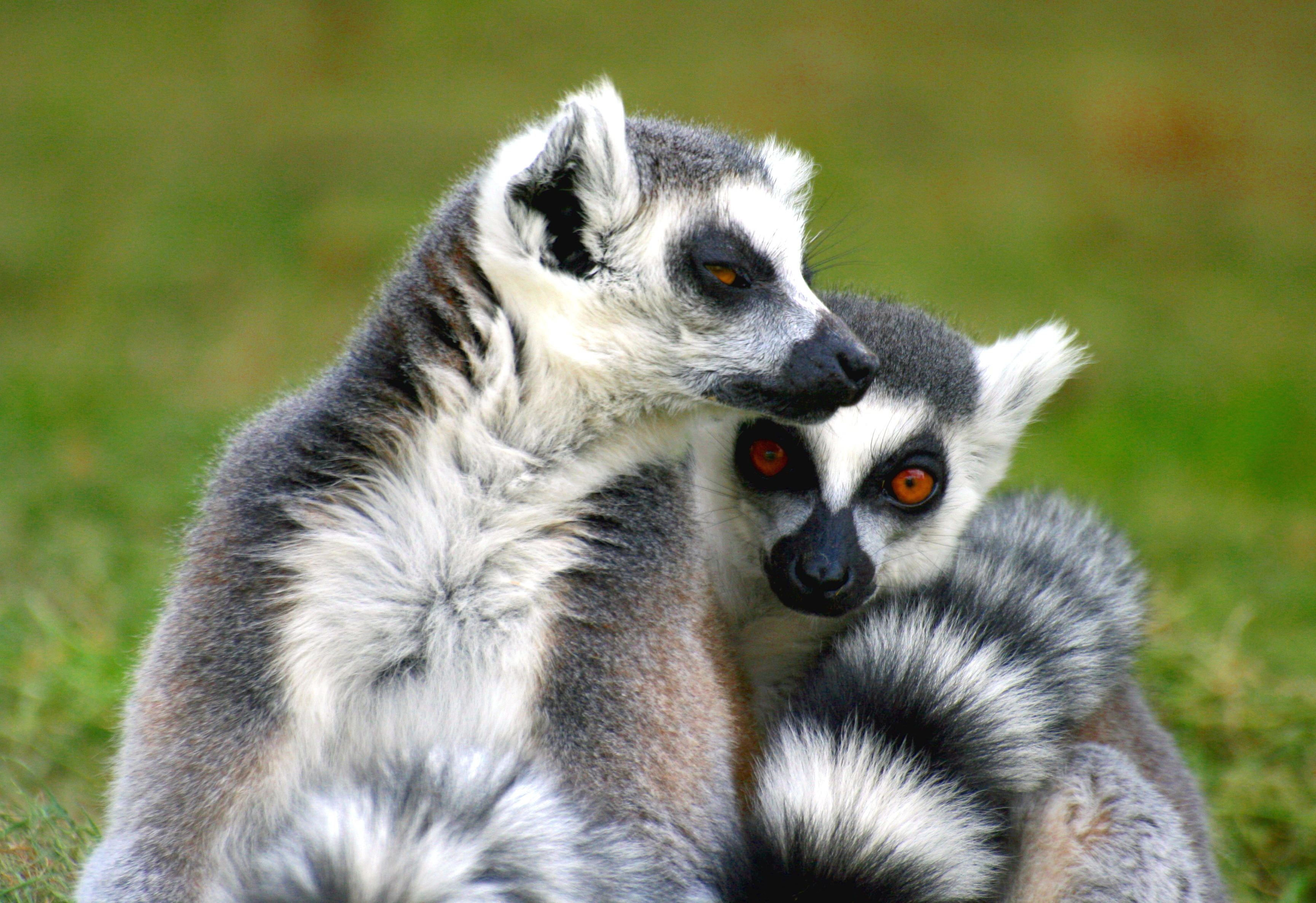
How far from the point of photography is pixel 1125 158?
34.4ft

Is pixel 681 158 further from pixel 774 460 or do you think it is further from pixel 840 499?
pixel 840 499

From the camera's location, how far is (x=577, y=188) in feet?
8.18


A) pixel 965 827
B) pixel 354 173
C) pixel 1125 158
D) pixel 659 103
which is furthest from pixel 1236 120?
pixel 965 827

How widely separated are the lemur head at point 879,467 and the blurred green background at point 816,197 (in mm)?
2343

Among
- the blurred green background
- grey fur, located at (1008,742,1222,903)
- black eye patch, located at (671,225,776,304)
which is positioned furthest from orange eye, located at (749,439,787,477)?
the blurred green background

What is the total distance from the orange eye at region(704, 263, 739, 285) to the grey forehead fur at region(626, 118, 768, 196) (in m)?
0.19

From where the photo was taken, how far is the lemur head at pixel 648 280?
2420mm

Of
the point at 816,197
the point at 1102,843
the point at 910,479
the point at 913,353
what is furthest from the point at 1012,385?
the point at 816,197

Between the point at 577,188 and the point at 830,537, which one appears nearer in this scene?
the point at 577,188

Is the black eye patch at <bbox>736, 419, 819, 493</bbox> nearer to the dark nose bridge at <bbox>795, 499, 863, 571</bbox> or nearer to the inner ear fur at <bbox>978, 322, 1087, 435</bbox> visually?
the dark nose bridge at <bbox>795, 499, 863, 571</bbox>

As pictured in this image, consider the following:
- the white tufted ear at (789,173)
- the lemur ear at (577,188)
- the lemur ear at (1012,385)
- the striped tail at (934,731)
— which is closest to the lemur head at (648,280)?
the lemur ear at (577,188)

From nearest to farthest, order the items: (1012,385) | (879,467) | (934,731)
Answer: (934,731) < (879,467) < (1012,385)

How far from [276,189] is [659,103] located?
2937mm

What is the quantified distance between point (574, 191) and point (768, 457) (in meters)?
0.87
